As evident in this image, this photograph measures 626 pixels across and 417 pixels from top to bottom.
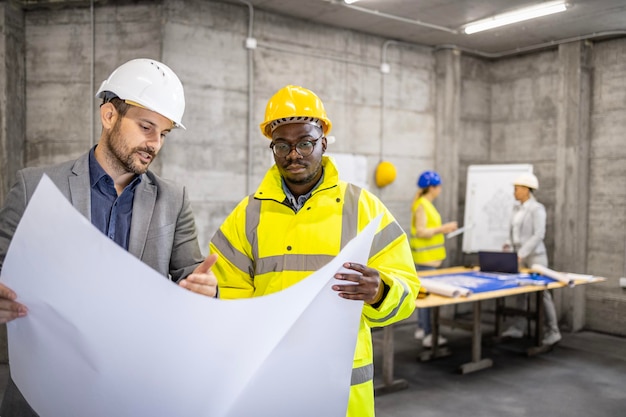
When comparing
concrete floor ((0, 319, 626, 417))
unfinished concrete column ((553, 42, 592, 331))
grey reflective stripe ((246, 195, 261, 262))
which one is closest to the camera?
grey reflective stripe ((246, 195, 261, 262))

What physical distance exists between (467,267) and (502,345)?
933 millimetres

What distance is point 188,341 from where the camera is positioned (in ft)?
2.84

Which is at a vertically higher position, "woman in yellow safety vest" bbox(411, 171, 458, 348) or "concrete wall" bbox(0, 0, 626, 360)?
"concrete wall" bbox(0, 0, 626, 360)

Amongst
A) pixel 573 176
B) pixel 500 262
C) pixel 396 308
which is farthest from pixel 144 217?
pixel 573 176

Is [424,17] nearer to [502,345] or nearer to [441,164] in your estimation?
[441,164]

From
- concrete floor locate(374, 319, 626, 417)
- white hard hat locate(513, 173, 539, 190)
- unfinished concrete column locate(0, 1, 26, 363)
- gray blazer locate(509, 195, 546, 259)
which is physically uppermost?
unfinished concrete column locate(0, 1, 26, 363)

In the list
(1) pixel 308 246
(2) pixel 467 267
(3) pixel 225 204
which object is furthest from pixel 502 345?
(1) pixel 308 246

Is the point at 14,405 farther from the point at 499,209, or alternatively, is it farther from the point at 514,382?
the point at 499,209

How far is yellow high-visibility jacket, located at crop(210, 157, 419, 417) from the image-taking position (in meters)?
1.58

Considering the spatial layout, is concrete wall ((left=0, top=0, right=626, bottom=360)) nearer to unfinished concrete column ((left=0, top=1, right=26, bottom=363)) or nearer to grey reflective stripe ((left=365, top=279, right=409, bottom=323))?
unfinished concrete column ((left=0, top=1, right=26, bottom=363))

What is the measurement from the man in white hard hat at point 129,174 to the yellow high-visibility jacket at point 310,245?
28 centimetres

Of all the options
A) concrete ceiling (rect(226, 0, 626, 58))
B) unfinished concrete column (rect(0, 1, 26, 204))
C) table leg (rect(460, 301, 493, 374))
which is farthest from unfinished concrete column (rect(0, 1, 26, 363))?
table leg (rect(460, 301, 493, 374))

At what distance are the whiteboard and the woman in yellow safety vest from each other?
3.11ft

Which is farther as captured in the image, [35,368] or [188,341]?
[35,368]
